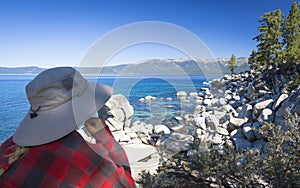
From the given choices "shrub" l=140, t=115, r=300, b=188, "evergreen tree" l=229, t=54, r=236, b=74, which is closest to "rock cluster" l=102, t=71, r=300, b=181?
"shrub" l=140, t=115, r=300, b=188

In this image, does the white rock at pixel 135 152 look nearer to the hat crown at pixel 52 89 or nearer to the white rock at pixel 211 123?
the hat crown at pixel 52 89

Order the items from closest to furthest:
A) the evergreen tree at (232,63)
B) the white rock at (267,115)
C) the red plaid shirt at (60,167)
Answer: the red plaid shirt at (60,167)
the white rock at (267,115)
the evergreen tree at (232,63)

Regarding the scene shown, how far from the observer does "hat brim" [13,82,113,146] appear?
76 centimetres

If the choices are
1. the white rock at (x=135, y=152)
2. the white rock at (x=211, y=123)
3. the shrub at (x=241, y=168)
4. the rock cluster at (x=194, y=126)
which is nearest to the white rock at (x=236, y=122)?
the rock cluster at (x=194, y=126)

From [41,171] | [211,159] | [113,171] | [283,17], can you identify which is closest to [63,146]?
[41,171]

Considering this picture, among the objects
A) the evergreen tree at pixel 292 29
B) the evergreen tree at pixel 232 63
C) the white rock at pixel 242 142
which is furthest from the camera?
the evergreen tree at pixel 232 63

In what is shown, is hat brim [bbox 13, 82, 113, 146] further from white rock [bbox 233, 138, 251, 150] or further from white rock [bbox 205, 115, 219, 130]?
white rock [bbox 233, 138, 251, 150]

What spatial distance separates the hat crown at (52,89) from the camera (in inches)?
32.0

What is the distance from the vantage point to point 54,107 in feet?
2.69

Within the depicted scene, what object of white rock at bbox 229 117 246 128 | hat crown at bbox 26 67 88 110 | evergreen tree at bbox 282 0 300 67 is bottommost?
white rock at bbox 229 117 246 128

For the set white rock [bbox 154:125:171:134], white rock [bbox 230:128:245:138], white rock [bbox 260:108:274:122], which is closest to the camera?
white rock [bbox 154:125:171:134]

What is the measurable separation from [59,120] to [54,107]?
62 millimetres

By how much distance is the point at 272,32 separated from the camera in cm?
2358

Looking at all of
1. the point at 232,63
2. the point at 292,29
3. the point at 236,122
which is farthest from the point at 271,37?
the point at 232,63
